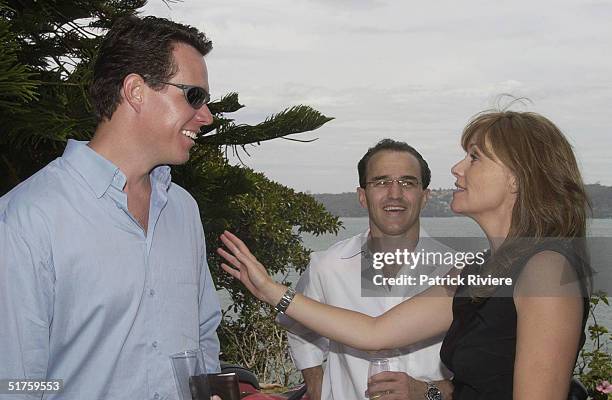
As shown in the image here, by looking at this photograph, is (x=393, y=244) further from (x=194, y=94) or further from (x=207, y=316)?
(x=194, y=94)

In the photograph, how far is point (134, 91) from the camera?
98.9 inches

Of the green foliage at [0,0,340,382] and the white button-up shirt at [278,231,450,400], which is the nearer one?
the white button-up shirt at [278,231,450,400]

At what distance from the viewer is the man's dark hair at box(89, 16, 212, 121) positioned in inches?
99.1

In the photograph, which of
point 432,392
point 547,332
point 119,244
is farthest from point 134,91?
point 432,392

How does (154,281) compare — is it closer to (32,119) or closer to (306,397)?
(306,397)

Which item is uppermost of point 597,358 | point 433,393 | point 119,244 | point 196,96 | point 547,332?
point 196,96

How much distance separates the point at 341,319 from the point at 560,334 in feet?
3.06

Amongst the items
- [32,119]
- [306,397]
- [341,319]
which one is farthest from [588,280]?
[32,119]

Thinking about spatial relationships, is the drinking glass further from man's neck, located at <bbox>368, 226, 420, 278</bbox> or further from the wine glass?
man's neck, located at <bbox>368, 226, 420, 278</bbox>

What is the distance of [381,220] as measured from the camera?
3838 millimetres

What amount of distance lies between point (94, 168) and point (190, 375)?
672 millimetres

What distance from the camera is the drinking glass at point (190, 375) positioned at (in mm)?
2092

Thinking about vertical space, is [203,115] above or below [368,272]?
above

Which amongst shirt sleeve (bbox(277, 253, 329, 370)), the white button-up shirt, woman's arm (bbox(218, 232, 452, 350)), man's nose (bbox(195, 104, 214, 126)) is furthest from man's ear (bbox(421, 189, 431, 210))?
man's nose (bbox(195, 104, 214, 126))
